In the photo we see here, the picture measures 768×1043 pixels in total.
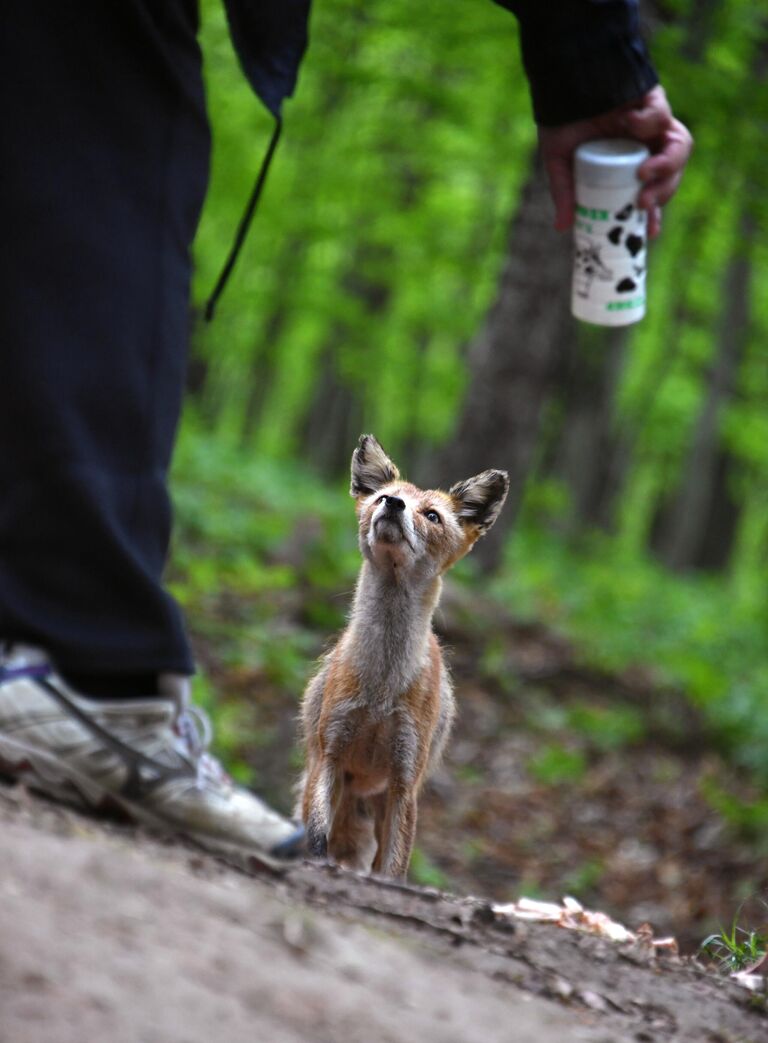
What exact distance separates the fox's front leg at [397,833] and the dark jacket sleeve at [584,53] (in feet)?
7.04

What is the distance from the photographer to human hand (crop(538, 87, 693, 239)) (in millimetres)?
3578

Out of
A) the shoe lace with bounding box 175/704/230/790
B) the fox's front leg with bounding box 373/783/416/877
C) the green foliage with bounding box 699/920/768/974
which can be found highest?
the shoe lace with bounding box 175/704/230/790

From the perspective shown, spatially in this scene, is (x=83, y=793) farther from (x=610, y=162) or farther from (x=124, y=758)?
(x=610, y=162)

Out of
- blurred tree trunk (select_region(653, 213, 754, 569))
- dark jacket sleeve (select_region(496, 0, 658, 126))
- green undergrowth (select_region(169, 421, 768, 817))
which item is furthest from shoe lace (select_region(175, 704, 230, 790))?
blurred tree trunk (select_region(653, 213, 754, 569))

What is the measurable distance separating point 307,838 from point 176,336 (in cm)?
148

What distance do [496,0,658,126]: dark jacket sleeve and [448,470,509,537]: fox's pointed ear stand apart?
115cm

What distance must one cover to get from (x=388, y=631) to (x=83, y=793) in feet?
4.07

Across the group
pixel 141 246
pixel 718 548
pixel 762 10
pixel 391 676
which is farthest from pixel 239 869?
pixel 718 548

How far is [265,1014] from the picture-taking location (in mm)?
1918

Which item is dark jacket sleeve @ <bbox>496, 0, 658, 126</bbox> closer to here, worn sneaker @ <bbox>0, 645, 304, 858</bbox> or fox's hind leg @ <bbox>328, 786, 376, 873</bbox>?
worn sneaker @ <bbox>0, 645, 304, 858</bbox>

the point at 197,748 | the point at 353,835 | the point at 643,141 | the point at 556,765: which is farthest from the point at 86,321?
the point at 556,765

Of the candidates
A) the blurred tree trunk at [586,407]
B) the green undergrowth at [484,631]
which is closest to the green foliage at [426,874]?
the green undergrowth at [484,631]

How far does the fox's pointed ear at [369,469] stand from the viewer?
12.1 ft

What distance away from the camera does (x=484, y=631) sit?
11.3 meters
